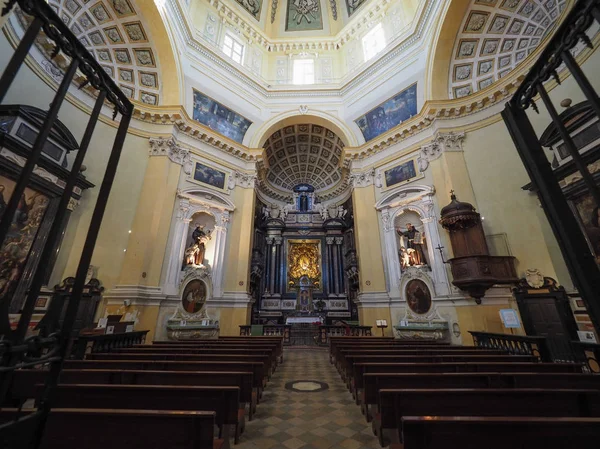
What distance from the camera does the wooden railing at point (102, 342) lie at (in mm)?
4723

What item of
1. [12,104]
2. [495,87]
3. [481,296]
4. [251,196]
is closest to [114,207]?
[12,104]

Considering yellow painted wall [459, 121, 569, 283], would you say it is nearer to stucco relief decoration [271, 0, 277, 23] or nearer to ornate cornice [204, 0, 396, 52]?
ornate cornice [204, 0, 396, 52]

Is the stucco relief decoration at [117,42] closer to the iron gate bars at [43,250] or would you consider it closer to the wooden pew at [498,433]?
the iron gate bars at [43,250]

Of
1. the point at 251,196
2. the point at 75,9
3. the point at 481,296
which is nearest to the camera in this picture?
the point at 481,296

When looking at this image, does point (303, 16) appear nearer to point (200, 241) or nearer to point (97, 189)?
point (200, 241)

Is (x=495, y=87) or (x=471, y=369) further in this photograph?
(x=495, y=87)

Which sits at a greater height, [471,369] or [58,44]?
[58,44]

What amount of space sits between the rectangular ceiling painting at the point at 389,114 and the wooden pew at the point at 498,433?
488 inches

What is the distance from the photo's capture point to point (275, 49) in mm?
16000

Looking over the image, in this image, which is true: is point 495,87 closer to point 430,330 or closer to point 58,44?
point 430,330

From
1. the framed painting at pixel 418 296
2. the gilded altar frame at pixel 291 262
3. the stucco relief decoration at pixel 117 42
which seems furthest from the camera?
the gilded altar frame at pixel 291 262

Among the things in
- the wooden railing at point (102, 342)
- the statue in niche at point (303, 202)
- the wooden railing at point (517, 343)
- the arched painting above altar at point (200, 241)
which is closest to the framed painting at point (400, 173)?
the wooden railing at point (517, 343)

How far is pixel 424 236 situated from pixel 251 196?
27.0ft

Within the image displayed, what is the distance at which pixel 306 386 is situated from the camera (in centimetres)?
489
